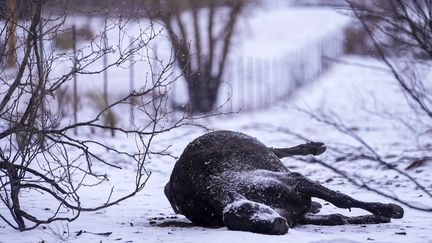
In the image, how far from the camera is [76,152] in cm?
1209

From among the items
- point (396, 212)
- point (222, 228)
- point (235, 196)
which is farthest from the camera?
point (396, 212)

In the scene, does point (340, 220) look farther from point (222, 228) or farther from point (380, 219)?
point (222, 228)

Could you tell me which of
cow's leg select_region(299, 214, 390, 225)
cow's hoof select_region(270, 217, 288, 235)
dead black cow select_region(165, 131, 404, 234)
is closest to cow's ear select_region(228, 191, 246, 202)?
dead black cow select_region(165, 131, 404, 234)

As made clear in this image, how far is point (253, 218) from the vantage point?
5914mm

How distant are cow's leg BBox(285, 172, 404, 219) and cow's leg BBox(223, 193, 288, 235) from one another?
46cm

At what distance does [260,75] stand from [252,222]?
64.0 feet

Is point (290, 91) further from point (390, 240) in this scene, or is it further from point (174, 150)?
point (390, 240)

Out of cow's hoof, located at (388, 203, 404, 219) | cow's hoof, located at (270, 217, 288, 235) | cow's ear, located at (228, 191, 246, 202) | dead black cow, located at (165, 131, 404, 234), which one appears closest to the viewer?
cow's hoof, located at (270, 217, 288, 235)

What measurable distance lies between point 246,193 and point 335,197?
27.2 inches

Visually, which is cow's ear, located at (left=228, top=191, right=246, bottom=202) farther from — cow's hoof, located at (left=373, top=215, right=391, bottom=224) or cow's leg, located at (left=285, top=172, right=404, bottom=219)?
cow's hoof, located at (left=373, top=215, right=391, bottom=224)

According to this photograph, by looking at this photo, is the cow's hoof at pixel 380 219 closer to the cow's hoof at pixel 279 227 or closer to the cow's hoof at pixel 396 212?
the cow's hoof at pixel 396 212

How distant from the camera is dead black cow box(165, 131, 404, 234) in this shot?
6.01m

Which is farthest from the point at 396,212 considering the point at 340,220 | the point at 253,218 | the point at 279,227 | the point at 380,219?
the point at 253,218

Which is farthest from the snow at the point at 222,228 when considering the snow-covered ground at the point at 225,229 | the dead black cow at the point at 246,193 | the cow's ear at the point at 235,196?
the cow's ear at the point at 235,196
